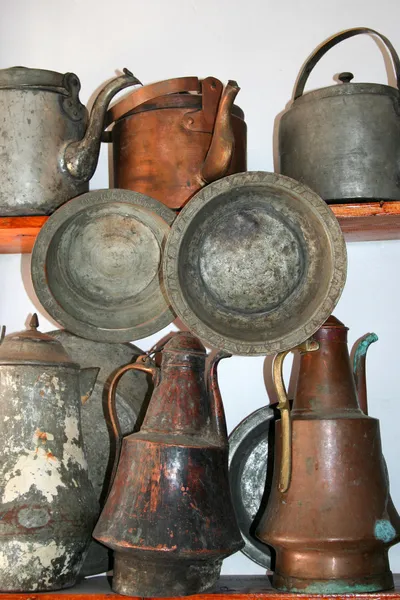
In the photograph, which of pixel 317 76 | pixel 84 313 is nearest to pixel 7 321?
pixel 84 313

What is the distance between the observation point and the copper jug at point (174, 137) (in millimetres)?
1515

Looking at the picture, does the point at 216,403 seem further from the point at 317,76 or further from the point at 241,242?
the point at 317,76

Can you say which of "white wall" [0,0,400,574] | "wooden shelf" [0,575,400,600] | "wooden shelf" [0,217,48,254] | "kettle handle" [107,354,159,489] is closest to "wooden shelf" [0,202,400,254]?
"wooden shelf" [0,217,48,254]

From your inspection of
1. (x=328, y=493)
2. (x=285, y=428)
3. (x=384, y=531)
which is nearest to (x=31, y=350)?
(x=285, y=428)

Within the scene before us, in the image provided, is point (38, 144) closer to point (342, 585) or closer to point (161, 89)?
point (161, 89)

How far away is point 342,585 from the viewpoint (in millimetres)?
1320

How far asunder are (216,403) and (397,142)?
60cm

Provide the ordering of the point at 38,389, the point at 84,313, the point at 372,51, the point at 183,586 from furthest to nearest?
the point at 372,51, the point at 84,313, the point at 38,389, the point at 183,586

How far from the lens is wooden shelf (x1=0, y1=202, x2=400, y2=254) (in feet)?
4.72

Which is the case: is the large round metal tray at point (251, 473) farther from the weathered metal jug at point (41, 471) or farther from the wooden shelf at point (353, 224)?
the wooden shelf at point (353, 224)

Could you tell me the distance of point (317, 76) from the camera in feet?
5.78

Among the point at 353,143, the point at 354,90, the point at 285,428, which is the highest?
the point at 354,90

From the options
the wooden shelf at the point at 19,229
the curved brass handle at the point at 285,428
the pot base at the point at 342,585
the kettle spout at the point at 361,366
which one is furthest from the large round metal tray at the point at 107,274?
the pot base at the point at 342,585

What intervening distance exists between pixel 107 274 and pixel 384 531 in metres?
0.74
